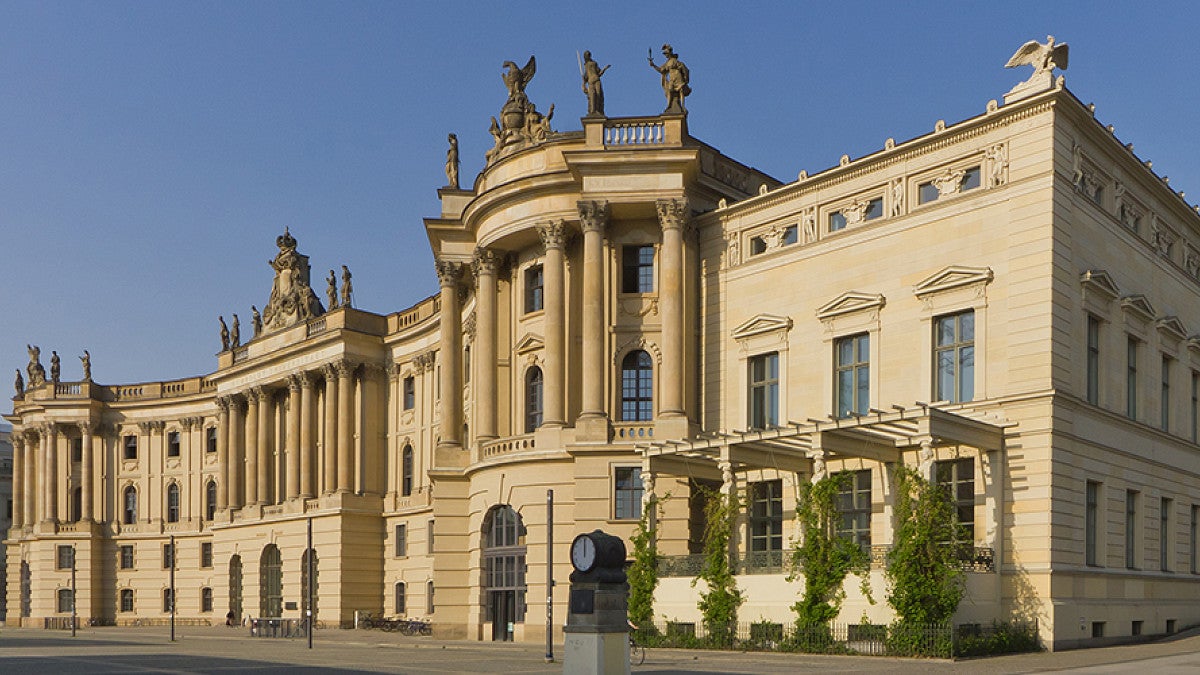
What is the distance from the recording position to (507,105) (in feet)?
187

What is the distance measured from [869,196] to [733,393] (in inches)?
361

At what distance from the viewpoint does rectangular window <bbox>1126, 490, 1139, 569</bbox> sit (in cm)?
4244

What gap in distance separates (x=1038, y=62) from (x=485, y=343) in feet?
83.1

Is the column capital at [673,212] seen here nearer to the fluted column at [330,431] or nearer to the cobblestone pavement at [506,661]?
the cobblestone pavement at [506,661]

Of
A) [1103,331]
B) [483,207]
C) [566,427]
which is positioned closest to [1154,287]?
[1103,331]

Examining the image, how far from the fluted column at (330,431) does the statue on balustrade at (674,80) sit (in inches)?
1503

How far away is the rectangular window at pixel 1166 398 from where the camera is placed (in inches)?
1806

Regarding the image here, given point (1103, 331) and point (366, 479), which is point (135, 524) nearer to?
point (366, 479)

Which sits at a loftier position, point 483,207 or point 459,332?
point 483,207

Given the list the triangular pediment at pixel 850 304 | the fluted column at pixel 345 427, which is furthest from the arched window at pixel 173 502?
the triangular pediment at pixel 850 304

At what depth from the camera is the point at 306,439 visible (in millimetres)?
84375

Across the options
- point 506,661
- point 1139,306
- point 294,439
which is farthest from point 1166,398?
point 294,439

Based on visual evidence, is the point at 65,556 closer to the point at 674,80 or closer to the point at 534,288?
the point at 534,288

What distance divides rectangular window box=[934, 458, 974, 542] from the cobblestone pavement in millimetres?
4997
